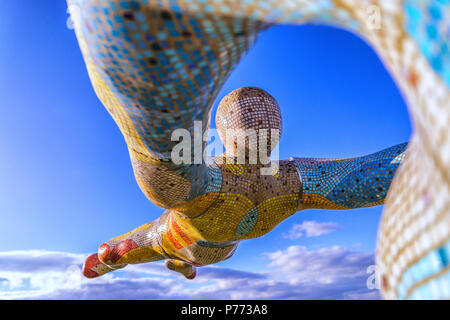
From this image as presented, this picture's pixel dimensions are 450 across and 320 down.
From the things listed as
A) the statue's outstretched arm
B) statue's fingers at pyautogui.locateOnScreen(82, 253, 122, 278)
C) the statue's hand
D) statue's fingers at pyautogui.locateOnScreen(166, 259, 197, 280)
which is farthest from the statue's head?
statue's fingers at pyautogui.locateOnScreen(82, 253, 122, 278)

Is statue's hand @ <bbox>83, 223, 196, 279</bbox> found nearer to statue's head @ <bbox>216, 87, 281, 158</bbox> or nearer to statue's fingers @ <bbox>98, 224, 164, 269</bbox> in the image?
statue's fingers @ <bbox>98, 224, 164, 269</bbox>

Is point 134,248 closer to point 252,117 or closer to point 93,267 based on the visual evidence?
point 93,267

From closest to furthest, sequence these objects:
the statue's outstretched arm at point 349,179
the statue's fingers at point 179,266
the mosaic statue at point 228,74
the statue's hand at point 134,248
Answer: the mosaic statue at point 228,74, the statue's outstretched arm at point 349,179, the statue's hand at point 134,248, the statue's fingers at point 179,266

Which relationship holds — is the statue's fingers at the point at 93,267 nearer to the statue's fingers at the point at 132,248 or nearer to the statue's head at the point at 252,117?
the statue's fingers at the point at 132,248

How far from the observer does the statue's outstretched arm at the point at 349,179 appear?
220cm

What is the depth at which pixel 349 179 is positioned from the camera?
2.30 metres

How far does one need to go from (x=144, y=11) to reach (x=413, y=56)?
556 millimetres

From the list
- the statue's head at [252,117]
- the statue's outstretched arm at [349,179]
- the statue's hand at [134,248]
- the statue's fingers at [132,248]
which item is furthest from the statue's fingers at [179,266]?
the statue's head at [252,117]

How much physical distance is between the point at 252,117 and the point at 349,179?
877 mm

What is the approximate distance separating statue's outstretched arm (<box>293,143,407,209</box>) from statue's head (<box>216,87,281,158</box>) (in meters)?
0.44

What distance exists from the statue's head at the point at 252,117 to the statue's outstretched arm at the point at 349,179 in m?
0.44

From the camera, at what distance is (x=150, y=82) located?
2.80ft

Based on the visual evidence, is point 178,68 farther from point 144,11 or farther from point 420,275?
point 420,275
